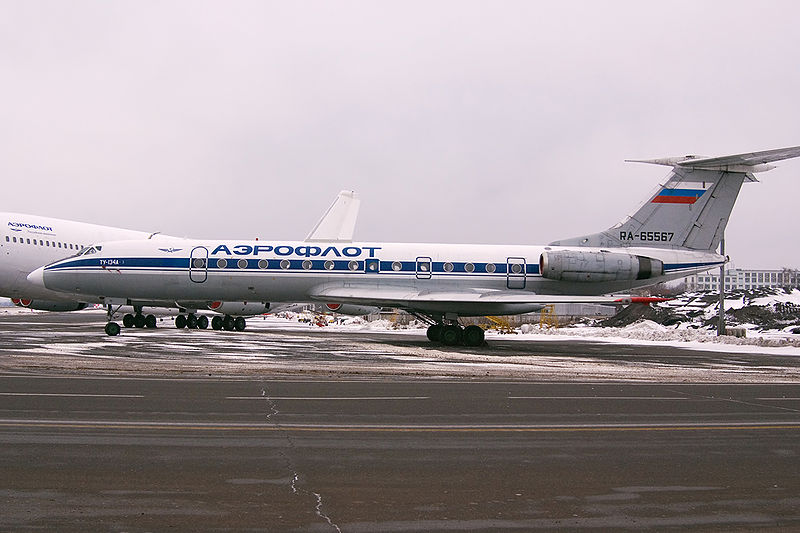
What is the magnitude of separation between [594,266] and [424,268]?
6149 mm

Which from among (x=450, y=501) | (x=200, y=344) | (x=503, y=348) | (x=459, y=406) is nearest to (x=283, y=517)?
(x=450, y=501)

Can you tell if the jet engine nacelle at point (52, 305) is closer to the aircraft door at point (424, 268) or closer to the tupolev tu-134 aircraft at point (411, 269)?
the tupolev tu-134 aircraft at point (411, 269)

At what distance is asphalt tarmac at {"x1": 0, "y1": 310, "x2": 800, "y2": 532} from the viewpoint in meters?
5.72

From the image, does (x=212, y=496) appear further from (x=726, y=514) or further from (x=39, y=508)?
(x=726, y=514)

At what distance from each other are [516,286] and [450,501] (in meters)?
22.9

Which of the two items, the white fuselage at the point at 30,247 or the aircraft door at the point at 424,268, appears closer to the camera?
the aircraft door at the point at 424,268

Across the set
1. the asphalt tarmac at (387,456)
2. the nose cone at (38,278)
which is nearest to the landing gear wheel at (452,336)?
the asphalt tarmac at (387,456)

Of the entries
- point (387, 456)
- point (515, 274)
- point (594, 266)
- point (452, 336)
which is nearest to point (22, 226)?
point (452, 336)

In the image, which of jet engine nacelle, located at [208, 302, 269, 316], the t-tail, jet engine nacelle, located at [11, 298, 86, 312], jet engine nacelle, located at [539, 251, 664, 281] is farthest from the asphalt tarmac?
jet engine nacelle, located at [11, 298, 86, 312]

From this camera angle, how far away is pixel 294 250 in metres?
28.3

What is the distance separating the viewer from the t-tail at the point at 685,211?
95.2ft

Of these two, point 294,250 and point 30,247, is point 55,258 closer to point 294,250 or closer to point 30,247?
point 30,247

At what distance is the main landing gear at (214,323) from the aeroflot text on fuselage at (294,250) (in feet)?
46.7

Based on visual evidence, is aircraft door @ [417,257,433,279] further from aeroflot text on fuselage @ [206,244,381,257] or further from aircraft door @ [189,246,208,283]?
aircraft door @ [189,246,208,283]
